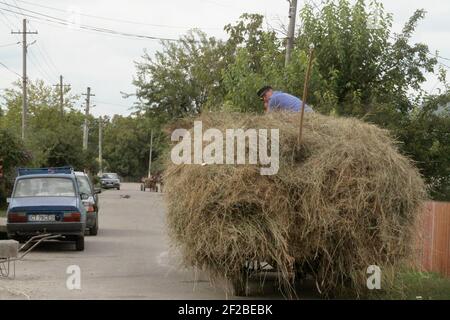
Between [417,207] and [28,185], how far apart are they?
10071 millimetres

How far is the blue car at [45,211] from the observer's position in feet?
52.2

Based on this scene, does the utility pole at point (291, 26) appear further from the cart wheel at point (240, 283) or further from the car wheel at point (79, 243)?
the cart wheel at point (240, 283)

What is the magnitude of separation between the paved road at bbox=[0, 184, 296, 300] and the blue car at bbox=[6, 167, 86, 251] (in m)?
0.48

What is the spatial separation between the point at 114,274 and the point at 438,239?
5.69 m

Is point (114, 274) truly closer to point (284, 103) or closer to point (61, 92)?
point (284, 103)

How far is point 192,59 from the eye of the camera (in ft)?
147

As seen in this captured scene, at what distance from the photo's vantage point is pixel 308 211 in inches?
359

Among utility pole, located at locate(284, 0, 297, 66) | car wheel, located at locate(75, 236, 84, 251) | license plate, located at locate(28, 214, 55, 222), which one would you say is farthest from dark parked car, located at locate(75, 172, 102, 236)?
utility pole, located at locate(284, 0, 297, 66)

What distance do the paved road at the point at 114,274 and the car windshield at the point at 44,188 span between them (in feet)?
3.94

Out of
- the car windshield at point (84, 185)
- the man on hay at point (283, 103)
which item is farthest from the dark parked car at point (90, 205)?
the man on hay at point (283, 103)

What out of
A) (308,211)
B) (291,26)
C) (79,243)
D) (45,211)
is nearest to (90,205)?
(79,243)

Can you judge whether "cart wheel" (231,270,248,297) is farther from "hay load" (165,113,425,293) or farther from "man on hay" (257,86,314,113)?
"man on hay" (257,86,314,113)

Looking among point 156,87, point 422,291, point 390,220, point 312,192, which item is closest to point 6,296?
point 312,192
